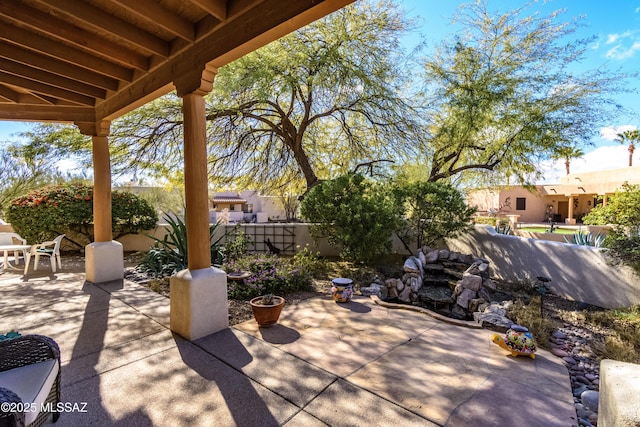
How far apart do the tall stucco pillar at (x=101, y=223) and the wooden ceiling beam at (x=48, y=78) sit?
2.12ft

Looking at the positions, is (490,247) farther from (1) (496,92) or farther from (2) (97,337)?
(2) (97,337)

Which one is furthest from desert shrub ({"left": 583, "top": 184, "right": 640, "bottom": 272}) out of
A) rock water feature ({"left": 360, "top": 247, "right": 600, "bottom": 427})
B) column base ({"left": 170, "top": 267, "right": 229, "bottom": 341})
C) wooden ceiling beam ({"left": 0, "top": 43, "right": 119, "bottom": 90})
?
wooden ceiling beam ({"left": 0, "top": 43, "right": 119, "bottom": 90})

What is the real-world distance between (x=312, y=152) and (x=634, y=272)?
270 inches

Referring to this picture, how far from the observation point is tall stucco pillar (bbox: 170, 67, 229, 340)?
3.08 m

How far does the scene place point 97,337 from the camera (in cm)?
313

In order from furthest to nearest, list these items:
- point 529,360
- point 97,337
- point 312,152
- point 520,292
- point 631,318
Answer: point 312,152 → point 520,292 → point 631,318 → point 97,337 → point 529,360

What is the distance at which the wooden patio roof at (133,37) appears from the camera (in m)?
2.38

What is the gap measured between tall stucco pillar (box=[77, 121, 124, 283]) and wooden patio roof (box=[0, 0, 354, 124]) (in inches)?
33.8

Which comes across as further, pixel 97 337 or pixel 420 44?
pixel 420 44

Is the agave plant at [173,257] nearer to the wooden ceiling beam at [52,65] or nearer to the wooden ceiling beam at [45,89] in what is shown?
the wooden ceiling beam at [45,89]

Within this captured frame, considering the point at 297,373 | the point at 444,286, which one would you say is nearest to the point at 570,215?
the point at 444,286

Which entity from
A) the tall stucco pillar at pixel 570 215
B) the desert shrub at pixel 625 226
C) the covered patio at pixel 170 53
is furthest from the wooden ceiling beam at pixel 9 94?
the tall stucco pillar at pixel 570 215

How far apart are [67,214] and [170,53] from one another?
20.4 feet

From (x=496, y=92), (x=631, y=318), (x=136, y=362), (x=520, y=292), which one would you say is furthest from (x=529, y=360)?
(x=496, y=92)
